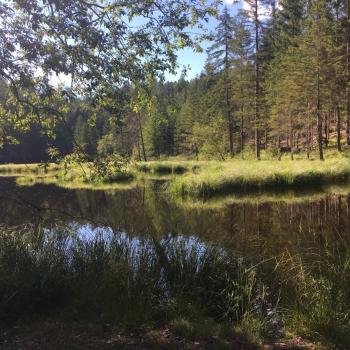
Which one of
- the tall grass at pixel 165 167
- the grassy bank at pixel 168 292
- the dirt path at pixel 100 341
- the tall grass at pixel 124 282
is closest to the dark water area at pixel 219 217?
the tall grass at pixel 124 282

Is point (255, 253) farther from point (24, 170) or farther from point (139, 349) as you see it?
point (24, 170)

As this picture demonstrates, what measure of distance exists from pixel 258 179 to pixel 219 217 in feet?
25.8

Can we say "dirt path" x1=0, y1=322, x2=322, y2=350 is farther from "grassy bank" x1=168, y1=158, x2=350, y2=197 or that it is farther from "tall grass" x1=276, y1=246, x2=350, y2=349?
"grassy bank" x1=168, y1=158, x2=350, y2=197

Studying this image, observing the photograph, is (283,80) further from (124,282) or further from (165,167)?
(124,282)

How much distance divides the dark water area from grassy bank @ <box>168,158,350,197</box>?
1.40m

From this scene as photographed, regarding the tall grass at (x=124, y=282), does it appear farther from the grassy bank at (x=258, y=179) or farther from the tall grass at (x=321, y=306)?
the grassy bank at (x=258, y=179)

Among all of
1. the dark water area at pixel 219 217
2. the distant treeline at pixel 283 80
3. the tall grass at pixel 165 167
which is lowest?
the dark water area at pixel 219 217

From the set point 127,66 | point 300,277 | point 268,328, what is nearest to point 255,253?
point 300,277

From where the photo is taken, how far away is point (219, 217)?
569 inches

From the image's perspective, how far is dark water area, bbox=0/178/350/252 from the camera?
35.6ft

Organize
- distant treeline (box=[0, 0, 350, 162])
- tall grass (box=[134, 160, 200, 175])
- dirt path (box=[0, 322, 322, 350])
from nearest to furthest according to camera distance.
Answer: dirt path (box=[0, 322, 322, 350]), distant treeline (box=[0, 0, 350, 162]), tall grass (box=[134, 160, 200, 175])

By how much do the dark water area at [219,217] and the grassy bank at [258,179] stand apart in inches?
55.2

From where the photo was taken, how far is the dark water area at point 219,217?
10852 millimetres

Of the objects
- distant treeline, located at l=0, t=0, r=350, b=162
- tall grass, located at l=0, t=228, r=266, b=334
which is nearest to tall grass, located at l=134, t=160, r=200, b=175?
distant treeline, located at l=0, t=0, r=350, b=162
